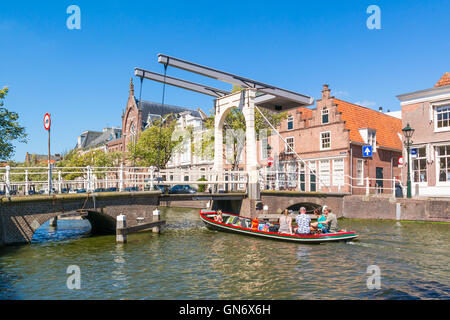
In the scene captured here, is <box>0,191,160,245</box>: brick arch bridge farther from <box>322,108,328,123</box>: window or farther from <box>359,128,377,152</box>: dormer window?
<box>359,128,377,152</box>: dormer window

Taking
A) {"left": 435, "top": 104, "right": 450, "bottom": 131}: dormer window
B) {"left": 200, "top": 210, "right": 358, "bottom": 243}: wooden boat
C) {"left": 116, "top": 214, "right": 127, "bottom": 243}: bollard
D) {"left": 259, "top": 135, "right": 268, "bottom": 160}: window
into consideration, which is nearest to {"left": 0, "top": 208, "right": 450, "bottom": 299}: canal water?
{"left": 200, "top": 210, "right": 358, "bottom": 243}: wooden boat

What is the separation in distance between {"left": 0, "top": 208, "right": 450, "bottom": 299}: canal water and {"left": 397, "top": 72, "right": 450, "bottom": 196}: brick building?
7.14 m

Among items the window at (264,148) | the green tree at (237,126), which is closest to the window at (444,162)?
the green tree at (237,126)

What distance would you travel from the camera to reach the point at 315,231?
1611cm

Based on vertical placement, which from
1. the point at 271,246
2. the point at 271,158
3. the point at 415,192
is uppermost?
the point at 271,158

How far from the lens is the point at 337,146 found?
3003 cm

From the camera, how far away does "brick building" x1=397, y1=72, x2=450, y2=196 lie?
2331cm

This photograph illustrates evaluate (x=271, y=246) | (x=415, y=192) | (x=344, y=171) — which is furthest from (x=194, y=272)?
(x=344, y=171)

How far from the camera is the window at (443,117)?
23391 millimetres

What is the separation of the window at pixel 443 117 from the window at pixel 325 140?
341 inches

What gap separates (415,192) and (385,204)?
2.41 metres

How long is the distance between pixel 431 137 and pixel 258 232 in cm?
1481
